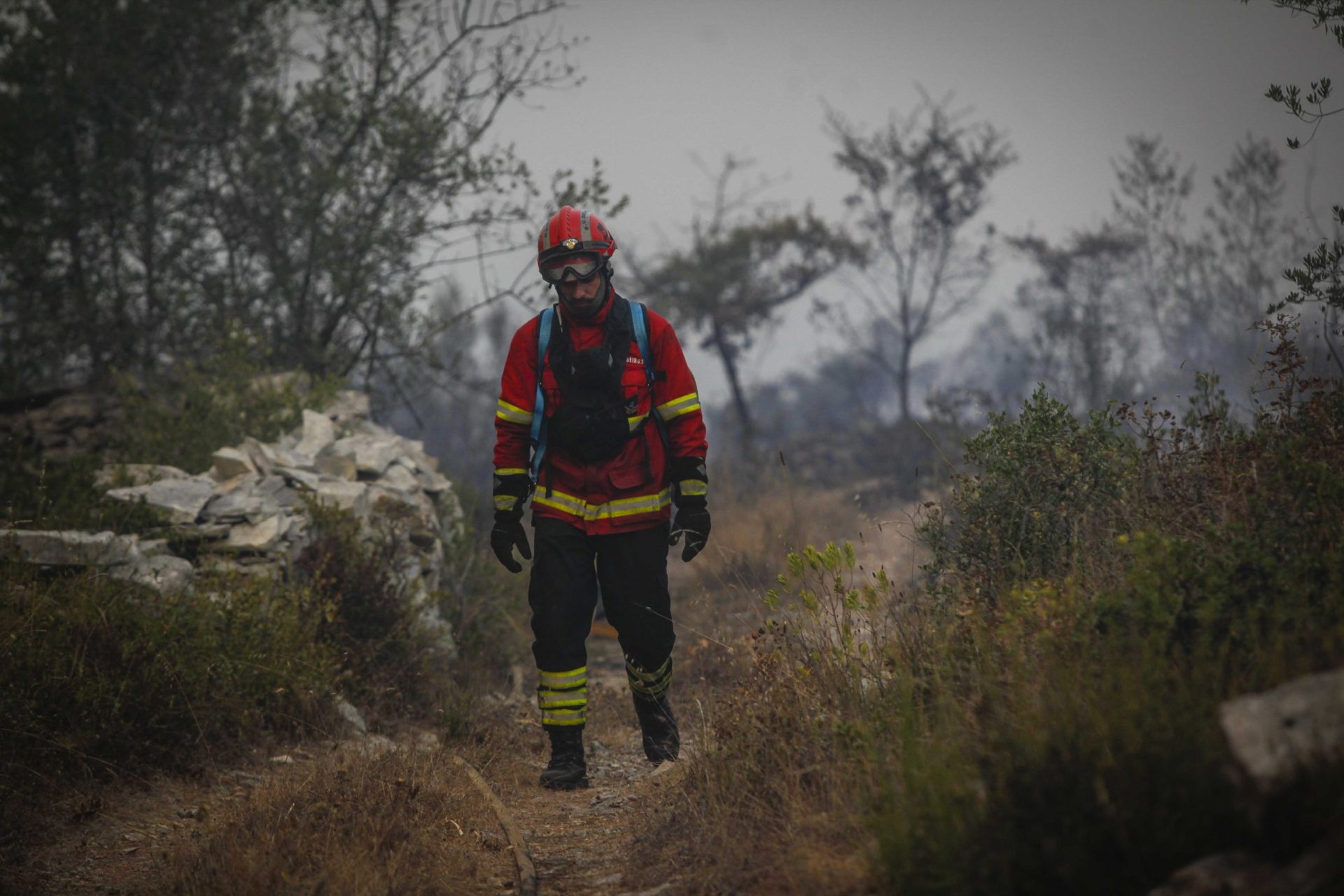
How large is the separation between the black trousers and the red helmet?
1323 millimetres

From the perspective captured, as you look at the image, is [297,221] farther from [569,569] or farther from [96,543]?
[569,569]

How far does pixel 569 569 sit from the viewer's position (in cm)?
486

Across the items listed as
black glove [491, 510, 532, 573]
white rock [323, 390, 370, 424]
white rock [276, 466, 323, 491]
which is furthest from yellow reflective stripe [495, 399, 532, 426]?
white rock [323, 390, 370, 424]

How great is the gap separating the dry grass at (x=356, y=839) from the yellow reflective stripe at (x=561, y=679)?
635 millimetres

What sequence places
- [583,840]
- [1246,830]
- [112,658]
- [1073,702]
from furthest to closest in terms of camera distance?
[112,658] < [583,840] < [1073,702] < [1246,830]

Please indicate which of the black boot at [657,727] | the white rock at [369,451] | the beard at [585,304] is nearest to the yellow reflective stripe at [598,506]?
Answer: the beard at [585,304]

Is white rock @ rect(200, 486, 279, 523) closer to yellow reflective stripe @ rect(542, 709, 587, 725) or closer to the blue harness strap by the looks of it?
yellow reflective stripe @ rect(542, 709, 587, 725)

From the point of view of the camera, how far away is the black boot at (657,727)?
16.8 ft

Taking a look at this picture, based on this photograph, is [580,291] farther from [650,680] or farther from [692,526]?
[650,680]

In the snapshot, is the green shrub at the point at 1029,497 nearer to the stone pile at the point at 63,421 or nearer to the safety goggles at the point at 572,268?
the safety goggles at the point at 572,268

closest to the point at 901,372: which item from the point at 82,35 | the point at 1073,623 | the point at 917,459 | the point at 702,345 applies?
the point at 917,459

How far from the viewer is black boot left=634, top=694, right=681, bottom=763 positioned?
513 centimetres

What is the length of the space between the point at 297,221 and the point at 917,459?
13.4m

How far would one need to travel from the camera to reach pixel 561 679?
191 inches
